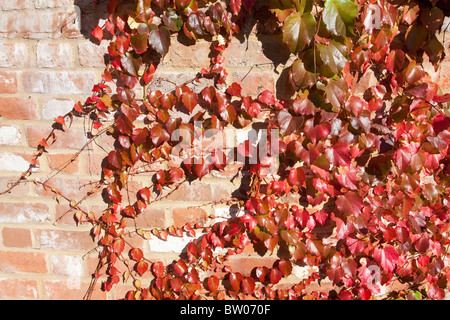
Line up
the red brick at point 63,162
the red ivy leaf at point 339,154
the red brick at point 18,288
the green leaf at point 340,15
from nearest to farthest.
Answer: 1. the green leaf at point 340,15
2. the red ivy leaf at point 339,154
3. the red brick at point 63,162
4. the red brick at point 18,288

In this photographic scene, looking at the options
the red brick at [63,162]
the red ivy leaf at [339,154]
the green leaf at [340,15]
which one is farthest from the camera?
the red brick at [63,162]

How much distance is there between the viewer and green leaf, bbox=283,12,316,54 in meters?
0.98

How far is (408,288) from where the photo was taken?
51.1 inches

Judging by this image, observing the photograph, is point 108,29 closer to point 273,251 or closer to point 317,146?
point 317,146

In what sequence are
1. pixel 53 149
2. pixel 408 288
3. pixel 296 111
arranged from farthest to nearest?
1. pixel 408 288
2. pixel 53 149
3. pixel 296 111

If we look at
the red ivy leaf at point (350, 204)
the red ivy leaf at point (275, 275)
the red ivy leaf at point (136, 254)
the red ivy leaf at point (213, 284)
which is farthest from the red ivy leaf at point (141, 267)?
the red ivy leaf at point (350, 204)

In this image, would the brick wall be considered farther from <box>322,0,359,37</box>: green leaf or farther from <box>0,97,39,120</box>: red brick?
<box>322,0,359,37</box>: green leaf

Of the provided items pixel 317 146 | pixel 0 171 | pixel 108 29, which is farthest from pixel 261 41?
pixel 0 171

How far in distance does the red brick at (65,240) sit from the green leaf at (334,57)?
104cm

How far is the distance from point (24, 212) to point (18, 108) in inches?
15.3

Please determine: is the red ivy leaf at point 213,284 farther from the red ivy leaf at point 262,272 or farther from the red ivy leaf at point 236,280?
the red ivy leaf at point 262,272

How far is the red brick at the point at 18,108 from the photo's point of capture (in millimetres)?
1154

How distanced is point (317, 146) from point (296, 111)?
0.14 m

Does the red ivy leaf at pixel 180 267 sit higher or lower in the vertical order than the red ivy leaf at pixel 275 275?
higher
